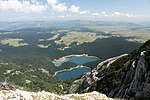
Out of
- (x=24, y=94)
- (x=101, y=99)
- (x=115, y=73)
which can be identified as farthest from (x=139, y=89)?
(x=24, y=94)

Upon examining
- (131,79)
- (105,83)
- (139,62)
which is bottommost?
(105,83)

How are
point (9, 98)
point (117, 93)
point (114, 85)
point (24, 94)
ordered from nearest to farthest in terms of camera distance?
point (9, 98) < point (24, 94) < point (117, 93) < point (114, 85)

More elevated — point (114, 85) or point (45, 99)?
point (45, 99)


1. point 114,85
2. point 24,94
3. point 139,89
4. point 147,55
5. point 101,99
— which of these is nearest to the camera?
point 24,94

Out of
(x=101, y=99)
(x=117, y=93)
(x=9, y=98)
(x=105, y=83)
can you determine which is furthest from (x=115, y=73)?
(x=9, y=98)

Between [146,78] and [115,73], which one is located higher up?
[146,78]

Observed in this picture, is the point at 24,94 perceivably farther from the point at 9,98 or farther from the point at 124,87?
the point at 124,87

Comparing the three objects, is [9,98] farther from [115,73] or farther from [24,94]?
[115,73]

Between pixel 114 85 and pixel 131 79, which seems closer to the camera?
pixel 131 79

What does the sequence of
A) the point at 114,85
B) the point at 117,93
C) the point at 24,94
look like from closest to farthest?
the point at 24,94
the point at 117,93
the point at 114,85
